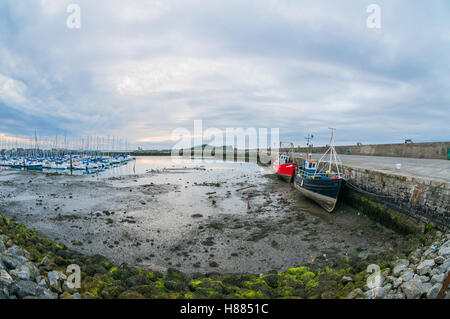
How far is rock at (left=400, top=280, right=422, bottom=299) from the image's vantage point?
405 cm

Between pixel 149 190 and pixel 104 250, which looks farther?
pixel 149 190

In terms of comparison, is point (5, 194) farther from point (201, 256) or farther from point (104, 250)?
point (201, 256)

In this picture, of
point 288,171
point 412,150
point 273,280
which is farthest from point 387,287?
point 412,150

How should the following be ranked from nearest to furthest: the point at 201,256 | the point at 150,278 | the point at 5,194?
the point at 150,278, the point at 201,256, the point at 5,194

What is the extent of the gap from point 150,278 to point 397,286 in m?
6.01

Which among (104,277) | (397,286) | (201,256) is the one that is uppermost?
(397,286)

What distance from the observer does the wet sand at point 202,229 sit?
8.66m

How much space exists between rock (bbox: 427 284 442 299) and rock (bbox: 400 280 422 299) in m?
0.17

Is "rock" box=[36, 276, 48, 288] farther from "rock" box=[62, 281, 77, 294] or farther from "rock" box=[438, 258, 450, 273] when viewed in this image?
"rock" box=[438, 258, 450, 273]

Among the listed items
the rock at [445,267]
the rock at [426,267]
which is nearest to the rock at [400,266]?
the rock at [426,267]

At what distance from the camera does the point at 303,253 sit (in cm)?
892

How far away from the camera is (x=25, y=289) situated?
3998 mm

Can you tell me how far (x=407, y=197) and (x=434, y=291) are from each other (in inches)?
292
